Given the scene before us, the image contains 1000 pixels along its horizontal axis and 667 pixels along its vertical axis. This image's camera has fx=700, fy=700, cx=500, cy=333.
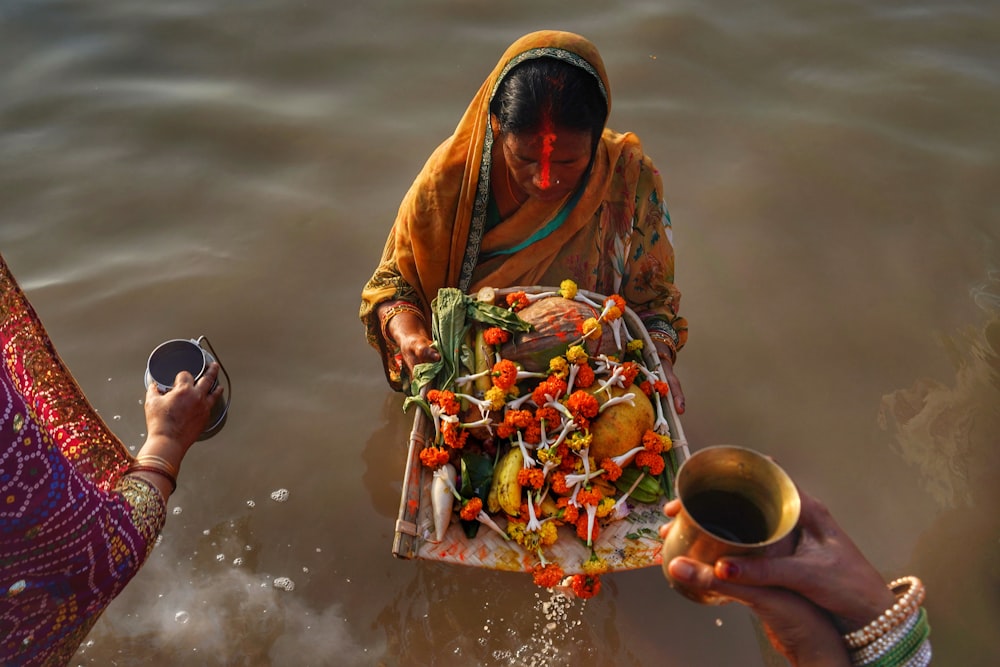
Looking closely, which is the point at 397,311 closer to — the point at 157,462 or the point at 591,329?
the point at 591,329

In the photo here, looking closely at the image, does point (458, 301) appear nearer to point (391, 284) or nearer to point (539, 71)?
point (391, 284)

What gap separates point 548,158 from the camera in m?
2.39

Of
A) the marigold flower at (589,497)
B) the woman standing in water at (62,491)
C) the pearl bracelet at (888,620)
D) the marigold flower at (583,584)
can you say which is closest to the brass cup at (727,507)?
the pearl bracelet at (888,620)

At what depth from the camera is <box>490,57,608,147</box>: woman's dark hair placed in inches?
90.0

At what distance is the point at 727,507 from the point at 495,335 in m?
1.08

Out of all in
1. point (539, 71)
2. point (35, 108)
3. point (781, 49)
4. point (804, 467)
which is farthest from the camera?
point (781, 49)

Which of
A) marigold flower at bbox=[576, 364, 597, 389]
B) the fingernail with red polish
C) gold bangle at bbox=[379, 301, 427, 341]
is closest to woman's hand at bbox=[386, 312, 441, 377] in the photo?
gold bangle at bbox=[379, 301, 427, 341]

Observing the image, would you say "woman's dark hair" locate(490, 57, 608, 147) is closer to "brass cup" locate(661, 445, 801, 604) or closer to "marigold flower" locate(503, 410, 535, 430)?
"marigold flower" locate(503, 410, 535, 430)

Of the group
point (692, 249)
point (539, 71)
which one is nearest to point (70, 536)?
point (539, 71)

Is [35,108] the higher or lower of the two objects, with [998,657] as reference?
higher

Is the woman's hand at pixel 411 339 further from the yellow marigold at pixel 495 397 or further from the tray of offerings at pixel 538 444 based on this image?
the yellow marigold at pixel 495 397

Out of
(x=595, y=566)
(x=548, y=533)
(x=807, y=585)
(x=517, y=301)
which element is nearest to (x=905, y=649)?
(x=807, y=585)

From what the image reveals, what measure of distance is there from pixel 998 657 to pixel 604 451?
2111mm

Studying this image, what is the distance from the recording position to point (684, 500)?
5.30ft
